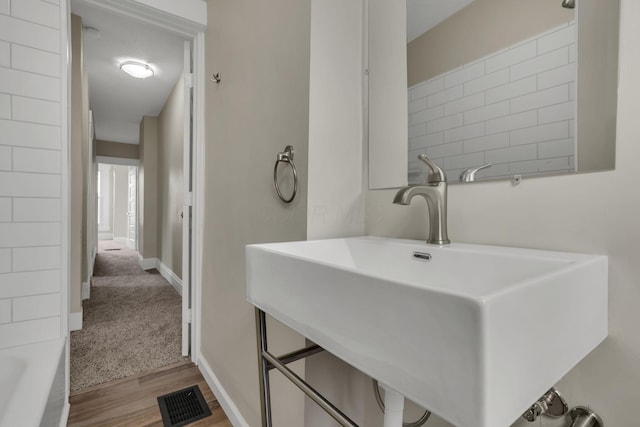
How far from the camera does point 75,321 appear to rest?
7.89ft

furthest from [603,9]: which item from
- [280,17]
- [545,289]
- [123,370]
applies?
[123,370]

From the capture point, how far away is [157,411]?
1.52m

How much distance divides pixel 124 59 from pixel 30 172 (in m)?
2.06

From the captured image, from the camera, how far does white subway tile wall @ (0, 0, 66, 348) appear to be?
1356 mm

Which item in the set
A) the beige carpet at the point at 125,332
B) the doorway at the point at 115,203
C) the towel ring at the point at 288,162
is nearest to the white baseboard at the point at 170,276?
the beige carpet at the point at 125,332

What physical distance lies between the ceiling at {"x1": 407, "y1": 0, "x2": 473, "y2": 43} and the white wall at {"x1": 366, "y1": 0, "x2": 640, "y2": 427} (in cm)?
45

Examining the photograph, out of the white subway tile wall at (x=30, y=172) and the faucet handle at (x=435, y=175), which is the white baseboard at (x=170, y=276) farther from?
the faucet handle at (x=435, y=175)

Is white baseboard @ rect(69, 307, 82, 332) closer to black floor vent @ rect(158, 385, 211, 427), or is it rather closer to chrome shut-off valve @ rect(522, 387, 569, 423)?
black floor vent @ rect(158, 385, 211, 427)

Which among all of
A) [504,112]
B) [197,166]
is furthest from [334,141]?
[197,166]

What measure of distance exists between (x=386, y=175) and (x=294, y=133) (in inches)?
13.6

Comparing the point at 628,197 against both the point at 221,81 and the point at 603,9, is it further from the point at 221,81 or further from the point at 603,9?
the point at 221,81

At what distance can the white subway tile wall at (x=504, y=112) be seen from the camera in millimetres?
708

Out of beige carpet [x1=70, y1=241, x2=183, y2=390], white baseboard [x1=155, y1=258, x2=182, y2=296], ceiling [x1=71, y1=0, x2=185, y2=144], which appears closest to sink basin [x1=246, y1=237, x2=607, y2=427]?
beige carpet [x1=70, y1=241, x2=183, y2=390]

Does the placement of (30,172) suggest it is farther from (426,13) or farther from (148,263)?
(148,263)
